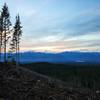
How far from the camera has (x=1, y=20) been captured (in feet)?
254

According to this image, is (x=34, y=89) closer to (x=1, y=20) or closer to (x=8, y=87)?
(x=8, y=87)

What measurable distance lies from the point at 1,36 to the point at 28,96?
5739cm

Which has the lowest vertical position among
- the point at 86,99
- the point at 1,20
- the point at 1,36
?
the point at 86,99

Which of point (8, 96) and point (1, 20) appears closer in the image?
point (8, 96)

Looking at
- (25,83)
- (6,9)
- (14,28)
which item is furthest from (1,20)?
(25,83)

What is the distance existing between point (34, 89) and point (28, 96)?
2.82m

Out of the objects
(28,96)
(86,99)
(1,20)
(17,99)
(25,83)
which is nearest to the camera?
(17,99)

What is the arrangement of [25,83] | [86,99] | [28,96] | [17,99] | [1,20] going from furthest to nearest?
[1,20] < [25,83] < [86,99] < [28,96] < [17,99]

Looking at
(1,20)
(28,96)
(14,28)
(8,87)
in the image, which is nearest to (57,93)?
(28,96)

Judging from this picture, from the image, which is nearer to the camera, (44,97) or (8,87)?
(44,97)

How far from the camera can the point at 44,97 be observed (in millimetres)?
23828

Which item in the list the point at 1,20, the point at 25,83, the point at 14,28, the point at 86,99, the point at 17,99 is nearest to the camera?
the point at 17,99

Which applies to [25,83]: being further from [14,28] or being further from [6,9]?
[14,28]

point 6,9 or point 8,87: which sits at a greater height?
point 6,9
